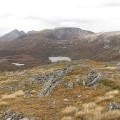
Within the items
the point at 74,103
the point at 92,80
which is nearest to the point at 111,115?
the point at 74,103

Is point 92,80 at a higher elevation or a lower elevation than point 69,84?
higher

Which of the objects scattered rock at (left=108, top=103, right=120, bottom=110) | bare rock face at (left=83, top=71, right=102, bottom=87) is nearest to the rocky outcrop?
scattered rock at (left=108, top=103, right=120, bottom=110)

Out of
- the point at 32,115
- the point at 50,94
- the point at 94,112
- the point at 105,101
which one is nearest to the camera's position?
the point at 94,112

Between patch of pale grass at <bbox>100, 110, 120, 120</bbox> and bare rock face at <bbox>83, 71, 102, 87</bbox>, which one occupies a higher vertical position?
patch of pale grass at <bbox>100, 110, 120, 120</bbox>

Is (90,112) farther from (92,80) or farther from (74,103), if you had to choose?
(92,80)

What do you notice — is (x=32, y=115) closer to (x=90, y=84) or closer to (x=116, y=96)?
(x=116, y=96)

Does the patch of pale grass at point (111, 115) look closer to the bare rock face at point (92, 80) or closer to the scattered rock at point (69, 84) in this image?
the bare rock face at point (92, 80)

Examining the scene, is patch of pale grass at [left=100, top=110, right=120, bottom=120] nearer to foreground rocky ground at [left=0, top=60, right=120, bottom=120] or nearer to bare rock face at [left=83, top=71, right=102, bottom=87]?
foreground rocky ground at [left=0, top=60, right=120, bottom=120]

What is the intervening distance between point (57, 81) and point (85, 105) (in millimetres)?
13765

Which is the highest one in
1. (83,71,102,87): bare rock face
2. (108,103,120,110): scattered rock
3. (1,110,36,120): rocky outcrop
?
(108,103,120,110): scattered rock

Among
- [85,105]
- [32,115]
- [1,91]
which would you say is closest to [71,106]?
[85,105]

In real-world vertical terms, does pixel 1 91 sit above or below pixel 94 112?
below

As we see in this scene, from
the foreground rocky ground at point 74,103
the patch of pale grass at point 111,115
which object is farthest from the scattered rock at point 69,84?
the patch of pale grass at point 111,115

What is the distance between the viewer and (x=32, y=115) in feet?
74.9
